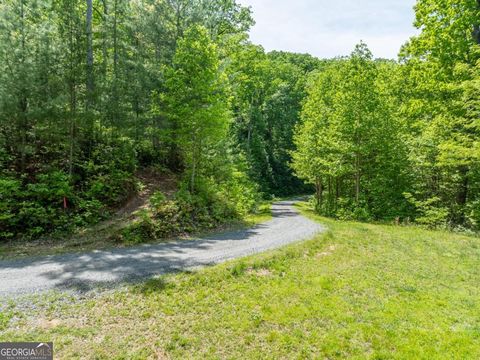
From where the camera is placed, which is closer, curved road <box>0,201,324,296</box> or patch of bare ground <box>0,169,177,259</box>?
curved road <box>0,201,324,296</box>

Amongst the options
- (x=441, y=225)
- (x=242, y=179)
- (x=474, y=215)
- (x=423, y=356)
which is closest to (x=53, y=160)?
(x=242, y=179)

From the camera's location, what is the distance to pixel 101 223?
12.0 meters

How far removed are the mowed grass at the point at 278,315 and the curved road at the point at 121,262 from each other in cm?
78

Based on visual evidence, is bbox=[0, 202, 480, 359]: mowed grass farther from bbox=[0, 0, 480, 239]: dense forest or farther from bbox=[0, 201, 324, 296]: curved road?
bbox=[0, 0, 480, 239]: dense forest

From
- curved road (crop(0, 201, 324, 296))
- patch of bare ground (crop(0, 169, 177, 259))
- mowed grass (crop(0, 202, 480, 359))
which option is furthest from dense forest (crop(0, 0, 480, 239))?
mowed grass (crop(0, 202, 480, 359))

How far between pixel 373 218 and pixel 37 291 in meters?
16.9

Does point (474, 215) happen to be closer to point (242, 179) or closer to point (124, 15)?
point (242, 179)

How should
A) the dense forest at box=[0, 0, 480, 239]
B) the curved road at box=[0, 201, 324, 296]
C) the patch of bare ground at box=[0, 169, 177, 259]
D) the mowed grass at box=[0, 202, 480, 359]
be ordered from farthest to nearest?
the dense forest at box=[0, 0, 480, 239] → the patch of bare ground at box=[0, 169, 177, 259] → the curved road at box=[0, 201, 324, 296] → the mowed grass at box=[0, 202, 480, 359]

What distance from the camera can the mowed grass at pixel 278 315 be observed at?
16.6 ft

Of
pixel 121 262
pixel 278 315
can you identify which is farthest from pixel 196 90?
pixel 278 315

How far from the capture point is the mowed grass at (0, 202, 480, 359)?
5.06 metres

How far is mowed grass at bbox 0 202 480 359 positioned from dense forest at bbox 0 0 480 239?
197 inches

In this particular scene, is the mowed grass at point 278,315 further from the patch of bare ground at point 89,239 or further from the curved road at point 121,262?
the patch of bare ground at point 89,239

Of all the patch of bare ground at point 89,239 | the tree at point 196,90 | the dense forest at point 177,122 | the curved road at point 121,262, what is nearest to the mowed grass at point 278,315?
the curved road at point 121,262
